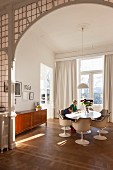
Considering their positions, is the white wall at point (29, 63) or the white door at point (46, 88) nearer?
the white wall at point (29, 63)

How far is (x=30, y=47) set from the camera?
6.71 metres

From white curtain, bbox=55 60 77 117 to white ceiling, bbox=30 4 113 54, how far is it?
99 centimetres

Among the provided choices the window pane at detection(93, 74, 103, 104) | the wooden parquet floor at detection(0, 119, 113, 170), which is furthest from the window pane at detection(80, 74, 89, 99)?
the wooden parquet floor at detection(0, 119, 113, 170)

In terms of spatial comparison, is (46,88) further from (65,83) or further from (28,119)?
(28,119)

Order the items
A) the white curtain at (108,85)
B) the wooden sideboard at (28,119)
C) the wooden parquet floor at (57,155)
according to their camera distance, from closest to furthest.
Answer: the wooden parquet floor at (57,155) < the wooden sideboard at (28,119) < the white curtain at (108,85)

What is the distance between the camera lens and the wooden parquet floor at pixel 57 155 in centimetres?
305

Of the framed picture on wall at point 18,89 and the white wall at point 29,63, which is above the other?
the white wall at point 29,63

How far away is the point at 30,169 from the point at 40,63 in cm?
536

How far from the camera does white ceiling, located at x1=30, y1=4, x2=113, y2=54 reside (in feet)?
15.0

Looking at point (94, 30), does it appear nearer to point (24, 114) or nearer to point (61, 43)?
point (61, 43)

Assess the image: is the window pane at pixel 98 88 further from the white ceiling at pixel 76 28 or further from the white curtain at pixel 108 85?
the white ceiling at pixel 76 28

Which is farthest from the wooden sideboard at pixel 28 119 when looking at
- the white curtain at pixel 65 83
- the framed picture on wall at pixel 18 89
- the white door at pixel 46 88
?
the white curtain at pixel 65 83

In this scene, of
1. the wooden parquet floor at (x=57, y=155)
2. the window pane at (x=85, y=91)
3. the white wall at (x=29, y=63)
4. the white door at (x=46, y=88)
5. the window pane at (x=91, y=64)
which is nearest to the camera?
the wooden parquet floor at (x=57, y=155)

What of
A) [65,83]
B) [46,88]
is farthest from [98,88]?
[46,88]
